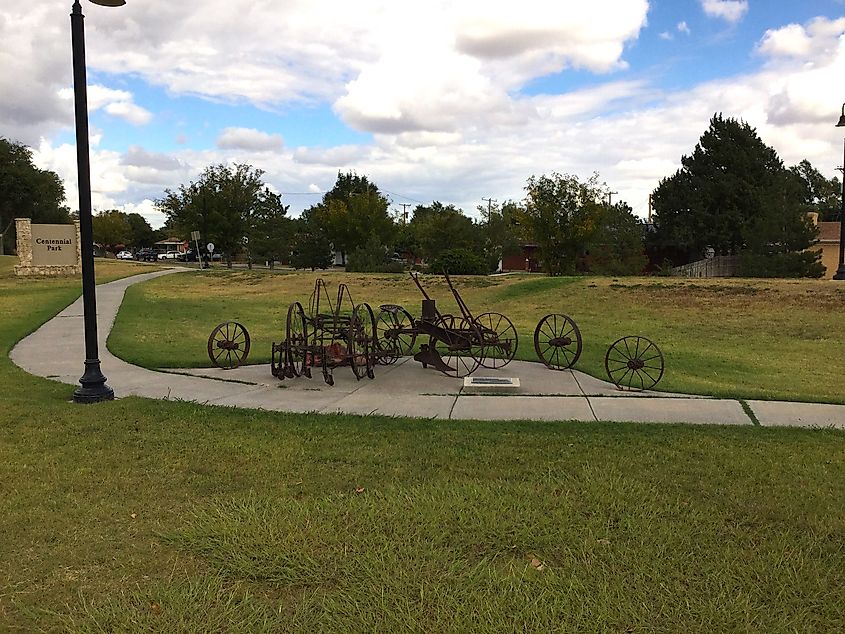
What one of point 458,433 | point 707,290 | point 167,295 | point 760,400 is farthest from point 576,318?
point 167,295

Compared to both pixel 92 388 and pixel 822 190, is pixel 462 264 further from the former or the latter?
pixel 822 190

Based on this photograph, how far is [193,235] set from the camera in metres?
45.2

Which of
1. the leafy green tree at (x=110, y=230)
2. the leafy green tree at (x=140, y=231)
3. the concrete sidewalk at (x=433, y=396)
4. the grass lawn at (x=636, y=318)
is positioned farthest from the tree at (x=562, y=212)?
the leafy green tree at (x=140, y=231)

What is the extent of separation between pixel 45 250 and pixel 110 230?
60.7 metres

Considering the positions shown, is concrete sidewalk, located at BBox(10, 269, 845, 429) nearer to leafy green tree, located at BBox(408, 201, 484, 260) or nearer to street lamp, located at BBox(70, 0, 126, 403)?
street lamp, located at BBox(70, 0, 126, 403)

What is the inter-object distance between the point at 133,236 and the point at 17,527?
4576 inches

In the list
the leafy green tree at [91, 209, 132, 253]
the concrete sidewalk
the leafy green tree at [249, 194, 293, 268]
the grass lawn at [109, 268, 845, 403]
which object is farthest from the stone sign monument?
the leafy green tree at [91, 209, 132, 253]

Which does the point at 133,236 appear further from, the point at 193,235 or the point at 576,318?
the point at 576,318

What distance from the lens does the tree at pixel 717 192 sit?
41531 millimetres

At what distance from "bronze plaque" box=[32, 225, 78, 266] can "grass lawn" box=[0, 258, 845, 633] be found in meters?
32.8

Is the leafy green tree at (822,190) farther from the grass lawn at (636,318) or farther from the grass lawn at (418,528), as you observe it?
the grass lawn at (418,528)

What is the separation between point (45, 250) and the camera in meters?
35.2

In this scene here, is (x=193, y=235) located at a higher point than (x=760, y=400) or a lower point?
higher

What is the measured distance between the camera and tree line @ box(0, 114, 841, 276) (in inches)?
1325
